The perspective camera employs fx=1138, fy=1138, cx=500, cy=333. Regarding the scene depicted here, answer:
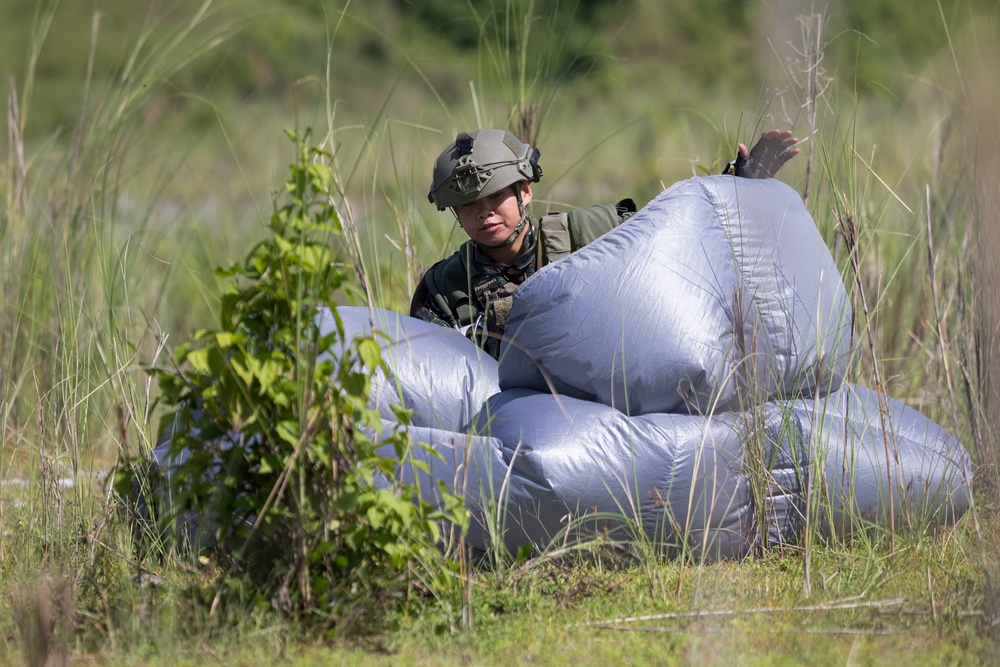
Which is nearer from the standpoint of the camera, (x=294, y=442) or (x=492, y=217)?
(x=294, y=442)

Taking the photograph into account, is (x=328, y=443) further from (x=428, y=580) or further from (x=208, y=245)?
(x=208, y=245)

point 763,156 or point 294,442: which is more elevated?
point 763,156

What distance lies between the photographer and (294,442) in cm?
200

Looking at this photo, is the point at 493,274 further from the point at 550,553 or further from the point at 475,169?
the point at 550,553

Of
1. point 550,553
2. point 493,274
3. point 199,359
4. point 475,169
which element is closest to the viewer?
point 199,359

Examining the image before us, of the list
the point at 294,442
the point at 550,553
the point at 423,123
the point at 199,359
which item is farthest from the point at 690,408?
the point at 423,123

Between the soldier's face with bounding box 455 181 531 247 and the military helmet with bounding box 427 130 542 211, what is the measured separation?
4 centimetres

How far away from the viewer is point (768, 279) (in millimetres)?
2549

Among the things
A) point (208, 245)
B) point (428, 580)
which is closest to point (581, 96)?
point (208, 245)

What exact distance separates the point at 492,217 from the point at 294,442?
1156mm

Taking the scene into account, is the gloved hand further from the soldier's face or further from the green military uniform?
the soldier's face

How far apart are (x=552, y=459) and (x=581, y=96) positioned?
1319cm

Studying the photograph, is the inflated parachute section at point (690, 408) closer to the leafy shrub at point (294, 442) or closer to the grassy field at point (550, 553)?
the grassy field at point (550, 553)

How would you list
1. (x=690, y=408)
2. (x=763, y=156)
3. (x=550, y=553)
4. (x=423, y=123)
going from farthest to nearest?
(x=423, y=123) → (x=763, y=156) → (x=690, y=408) → (x=550, y=553)
